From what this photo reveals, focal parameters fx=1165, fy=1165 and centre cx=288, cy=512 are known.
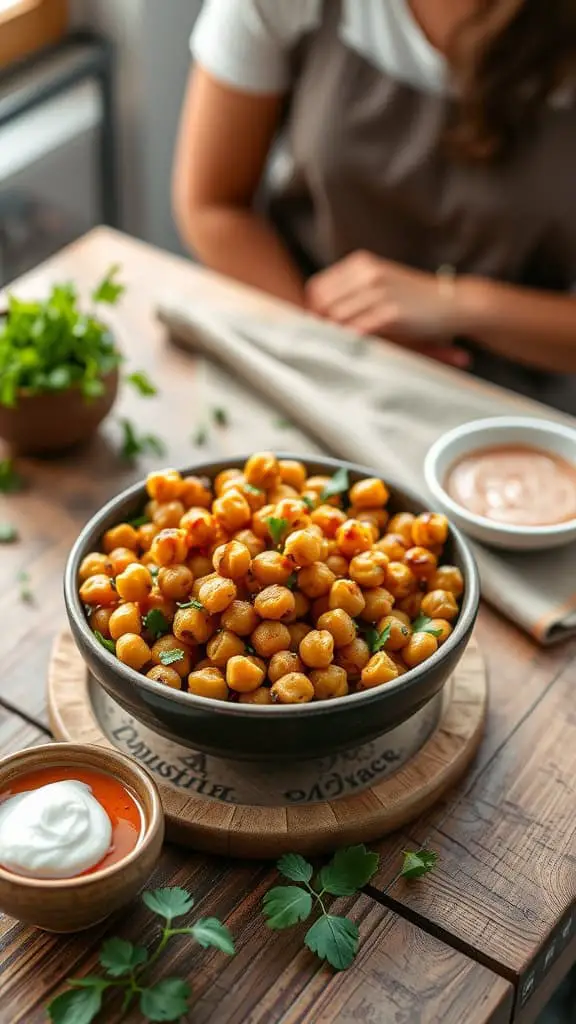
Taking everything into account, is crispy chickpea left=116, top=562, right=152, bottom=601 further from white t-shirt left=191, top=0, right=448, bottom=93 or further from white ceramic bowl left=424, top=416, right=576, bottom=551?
white t-shirt left=191, top=0, right=448, bottom=93

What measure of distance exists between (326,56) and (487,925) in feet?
4.59

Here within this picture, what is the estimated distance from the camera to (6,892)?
0.84 metres

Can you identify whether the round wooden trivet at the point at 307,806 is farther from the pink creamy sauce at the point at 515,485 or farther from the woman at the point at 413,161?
the woman at the point at 413,161

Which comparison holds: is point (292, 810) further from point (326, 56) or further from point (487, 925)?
point (326, 56)

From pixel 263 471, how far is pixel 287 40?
103cm

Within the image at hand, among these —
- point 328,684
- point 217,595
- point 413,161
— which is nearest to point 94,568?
point 217,595

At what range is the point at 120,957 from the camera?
89 centimetres

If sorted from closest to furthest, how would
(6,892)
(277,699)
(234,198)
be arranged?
(6,892)
(277,699)
(234,198)

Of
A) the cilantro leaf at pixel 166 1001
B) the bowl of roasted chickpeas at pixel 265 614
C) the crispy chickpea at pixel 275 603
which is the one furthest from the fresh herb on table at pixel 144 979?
the crispy chickpea at pixel 275 603

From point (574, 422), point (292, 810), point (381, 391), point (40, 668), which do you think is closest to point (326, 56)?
point (381, 391)

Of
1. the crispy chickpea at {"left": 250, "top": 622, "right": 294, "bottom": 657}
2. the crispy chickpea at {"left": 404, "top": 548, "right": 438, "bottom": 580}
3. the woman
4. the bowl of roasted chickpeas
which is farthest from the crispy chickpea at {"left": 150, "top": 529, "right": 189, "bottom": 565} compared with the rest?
the woman

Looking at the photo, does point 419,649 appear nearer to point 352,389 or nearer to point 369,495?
point 369,495

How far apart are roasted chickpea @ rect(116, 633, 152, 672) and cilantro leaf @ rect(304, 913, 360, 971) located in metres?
0.25

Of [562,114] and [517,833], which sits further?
[562,114]
